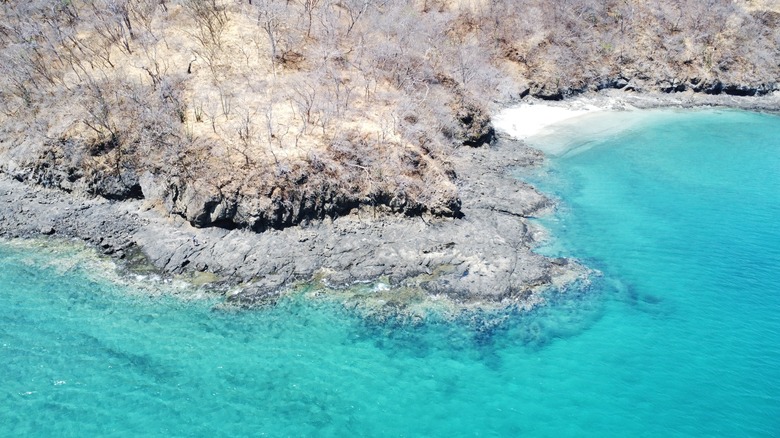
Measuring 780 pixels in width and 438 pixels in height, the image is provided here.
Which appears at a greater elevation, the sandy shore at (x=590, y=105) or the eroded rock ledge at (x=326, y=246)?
the sandy shore at (x=590, y=105)

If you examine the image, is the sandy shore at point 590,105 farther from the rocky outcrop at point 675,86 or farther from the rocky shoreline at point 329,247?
the rocky shoreline at point 329,247

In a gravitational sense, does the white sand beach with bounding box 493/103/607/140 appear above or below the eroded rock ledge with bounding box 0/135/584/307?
above

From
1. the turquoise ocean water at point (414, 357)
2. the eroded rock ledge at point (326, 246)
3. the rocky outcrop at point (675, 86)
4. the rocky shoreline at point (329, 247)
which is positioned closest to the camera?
the turquoise ocean water at point (414, 357)

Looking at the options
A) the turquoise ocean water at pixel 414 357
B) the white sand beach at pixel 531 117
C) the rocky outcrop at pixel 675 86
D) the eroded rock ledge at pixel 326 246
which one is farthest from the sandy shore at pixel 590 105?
the turquoise ocean water at pixel 414 357

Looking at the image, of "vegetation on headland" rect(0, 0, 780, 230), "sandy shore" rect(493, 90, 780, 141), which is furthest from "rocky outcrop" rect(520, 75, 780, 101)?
"vegetation on headland" rect(0, 0, 780, 230)

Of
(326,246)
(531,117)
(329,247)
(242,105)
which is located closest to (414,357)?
(329,247)

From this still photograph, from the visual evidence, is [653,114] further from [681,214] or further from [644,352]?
[644,352]

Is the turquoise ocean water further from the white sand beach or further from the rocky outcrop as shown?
the rocky outcrop
